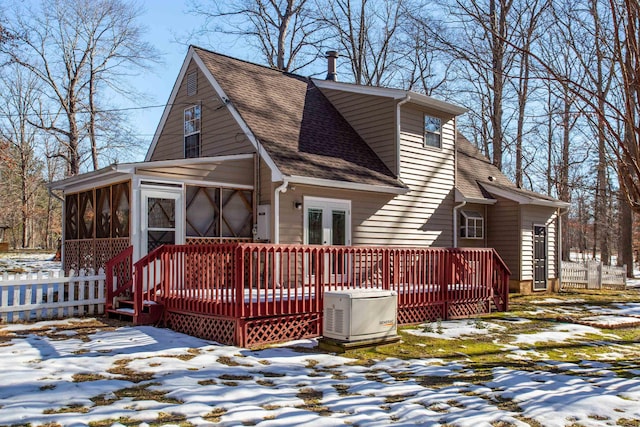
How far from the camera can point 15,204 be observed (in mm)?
48500

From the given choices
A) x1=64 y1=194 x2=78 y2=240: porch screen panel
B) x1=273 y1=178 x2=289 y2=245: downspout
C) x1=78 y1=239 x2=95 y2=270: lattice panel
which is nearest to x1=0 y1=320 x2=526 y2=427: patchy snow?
x1=273 y1=178 x2=289 y2=245: downspout

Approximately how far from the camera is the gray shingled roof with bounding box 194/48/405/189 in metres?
13.2

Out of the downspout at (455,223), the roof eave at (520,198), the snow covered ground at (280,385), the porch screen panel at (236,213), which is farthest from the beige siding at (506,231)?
the porch screen panel at (236,213)

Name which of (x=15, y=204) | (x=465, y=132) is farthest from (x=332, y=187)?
(x=15, y=204)

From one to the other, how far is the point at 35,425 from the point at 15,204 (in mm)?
50019

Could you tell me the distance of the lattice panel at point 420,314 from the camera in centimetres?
1084

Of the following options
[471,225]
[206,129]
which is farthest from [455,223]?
[206,129]

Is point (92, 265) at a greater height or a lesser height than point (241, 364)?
greater

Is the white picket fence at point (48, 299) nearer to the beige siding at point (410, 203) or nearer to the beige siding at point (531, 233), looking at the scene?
the beige siding at point (410, 203)

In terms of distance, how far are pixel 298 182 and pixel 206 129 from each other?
4.07m

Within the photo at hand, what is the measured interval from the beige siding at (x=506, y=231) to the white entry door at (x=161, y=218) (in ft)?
35.7

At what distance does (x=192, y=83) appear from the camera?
15.5 m

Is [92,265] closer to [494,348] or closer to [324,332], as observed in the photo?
[324,332]

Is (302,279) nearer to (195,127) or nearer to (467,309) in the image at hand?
(467,309)
